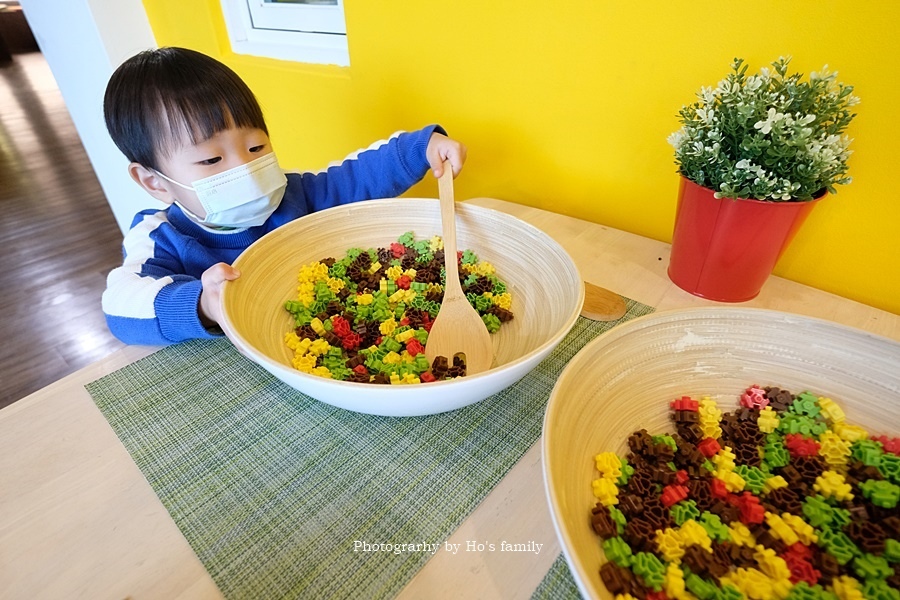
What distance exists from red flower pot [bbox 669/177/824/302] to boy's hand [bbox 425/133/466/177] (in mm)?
365

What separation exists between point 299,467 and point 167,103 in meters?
0.59

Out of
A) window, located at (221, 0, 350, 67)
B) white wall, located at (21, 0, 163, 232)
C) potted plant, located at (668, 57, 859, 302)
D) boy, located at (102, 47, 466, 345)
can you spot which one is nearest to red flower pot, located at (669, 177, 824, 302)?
potted plant, located at (668, 57, 859, 302)

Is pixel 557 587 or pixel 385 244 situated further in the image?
pixel 385 244

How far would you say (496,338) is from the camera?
673mm

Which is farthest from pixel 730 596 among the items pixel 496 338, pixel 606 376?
pixel 496 338

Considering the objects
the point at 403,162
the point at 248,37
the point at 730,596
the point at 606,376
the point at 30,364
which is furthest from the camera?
the point at 30,364

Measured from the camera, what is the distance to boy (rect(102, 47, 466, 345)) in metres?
0.65

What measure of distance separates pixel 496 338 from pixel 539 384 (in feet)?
0.35

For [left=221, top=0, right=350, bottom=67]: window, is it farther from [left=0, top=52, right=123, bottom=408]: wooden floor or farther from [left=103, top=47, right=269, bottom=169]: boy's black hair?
[left=0, top=52, right=123, bottom=408]: wooden floor

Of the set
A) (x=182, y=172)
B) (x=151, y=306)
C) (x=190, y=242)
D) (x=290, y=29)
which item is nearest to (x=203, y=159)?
(x=182, y=172)

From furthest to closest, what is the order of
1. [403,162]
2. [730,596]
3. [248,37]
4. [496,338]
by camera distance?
[248,37]
[403,162]
[496,338]
[730,596]

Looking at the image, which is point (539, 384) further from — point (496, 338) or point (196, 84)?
point (196, 84)

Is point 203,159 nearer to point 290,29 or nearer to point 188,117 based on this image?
point 188,117

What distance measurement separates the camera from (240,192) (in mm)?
774
